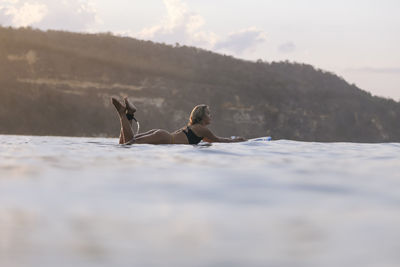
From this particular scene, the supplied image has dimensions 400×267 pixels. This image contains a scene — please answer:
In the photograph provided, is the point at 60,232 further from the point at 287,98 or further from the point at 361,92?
the point at 361,92

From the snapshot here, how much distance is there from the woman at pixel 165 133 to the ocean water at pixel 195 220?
13.8 ft

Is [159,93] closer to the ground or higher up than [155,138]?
higher up

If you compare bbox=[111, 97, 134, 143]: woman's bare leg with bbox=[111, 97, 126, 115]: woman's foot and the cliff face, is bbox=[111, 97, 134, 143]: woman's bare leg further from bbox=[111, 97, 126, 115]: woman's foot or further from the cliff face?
the cliff face

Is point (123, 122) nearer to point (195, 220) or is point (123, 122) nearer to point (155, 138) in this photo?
point (155, 138)

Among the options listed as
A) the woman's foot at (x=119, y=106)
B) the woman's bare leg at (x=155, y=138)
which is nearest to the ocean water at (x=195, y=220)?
the woman's foot at (x=119, y=106)

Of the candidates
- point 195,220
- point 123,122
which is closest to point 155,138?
point 123,122

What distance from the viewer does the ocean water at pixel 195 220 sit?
1.57 meters

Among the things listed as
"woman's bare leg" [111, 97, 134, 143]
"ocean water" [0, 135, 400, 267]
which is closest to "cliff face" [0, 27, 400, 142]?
"woman's bare leg" [111, 97, 134, 143]

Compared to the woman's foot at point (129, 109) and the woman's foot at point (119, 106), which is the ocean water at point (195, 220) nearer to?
the woman's foot at point (119, 106)

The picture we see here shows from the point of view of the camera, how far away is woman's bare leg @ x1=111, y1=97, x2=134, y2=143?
7.88 metres

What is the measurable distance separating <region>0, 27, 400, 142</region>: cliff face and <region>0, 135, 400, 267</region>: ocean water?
135ft

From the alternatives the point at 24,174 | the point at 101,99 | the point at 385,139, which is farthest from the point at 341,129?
the point at 24,174

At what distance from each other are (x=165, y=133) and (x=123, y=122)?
91cm

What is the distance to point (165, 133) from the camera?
28.3ft
